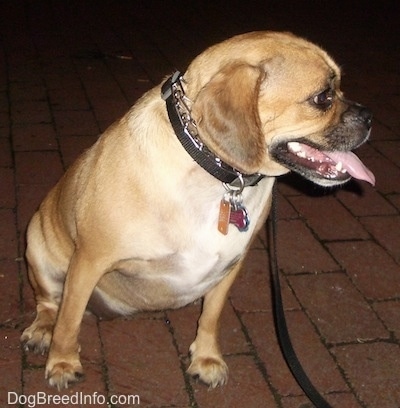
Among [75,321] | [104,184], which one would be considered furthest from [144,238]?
[75,321]

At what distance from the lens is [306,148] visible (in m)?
2.60

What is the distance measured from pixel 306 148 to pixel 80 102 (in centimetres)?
421

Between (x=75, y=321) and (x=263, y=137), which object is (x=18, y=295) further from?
(x=263, y=137)

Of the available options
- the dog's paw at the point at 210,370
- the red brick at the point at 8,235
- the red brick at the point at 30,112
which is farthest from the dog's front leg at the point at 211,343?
the red brick at the point at 30,112

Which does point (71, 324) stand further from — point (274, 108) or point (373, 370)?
point (373, 370)

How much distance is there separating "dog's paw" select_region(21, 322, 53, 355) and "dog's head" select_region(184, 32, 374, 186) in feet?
4.81

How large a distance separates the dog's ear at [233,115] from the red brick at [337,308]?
5.15 ft

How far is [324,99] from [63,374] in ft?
5.78

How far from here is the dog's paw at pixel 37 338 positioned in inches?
127

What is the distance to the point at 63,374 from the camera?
10.0 ft

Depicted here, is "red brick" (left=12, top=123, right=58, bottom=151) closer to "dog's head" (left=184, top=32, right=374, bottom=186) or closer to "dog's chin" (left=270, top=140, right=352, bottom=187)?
"dog's head" (left=184, top=32, right=374, bottom=186)

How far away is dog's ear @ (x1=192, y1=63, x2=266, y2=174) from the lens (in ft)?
7.50

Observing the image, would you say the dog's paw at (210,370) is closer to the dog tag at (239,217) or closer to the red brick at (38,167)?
the dog tag at (239,217)

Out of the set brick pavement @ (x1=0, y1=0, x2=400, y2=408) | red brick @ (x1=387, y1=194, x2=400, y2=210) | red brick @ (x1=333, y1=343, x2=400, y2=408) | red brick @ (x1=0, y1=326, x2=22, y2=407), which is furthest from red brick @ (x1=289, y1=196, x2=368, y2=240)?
red brick @ (x1=0, y1=326, x2=22, y2=407)
